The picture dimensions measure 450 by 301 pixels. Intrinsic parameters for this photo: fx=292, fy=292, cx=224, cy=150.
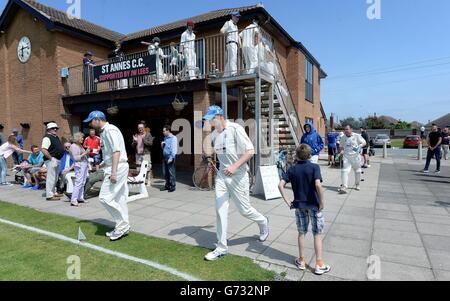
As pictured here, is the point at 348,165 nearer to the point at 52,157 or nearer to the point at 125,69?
the point at 52,157

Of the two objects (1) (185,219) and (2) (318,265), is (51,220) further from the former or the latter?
(2) (318,265)

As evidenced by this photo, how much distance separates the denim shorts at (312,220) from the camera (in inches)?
132

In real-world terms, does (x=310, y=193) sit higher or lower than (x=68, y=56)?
lower

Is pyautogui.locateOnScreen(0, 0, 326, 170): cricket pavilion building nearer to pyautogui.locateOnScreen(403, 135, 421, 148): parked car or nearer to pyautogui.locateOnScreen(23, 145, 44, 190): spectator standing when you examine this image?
pyautogui.locateOnScreen(23, 145, 44, 190): spectator standing

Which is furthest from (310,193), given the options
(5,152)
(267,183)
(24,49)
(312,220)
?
(24,49)

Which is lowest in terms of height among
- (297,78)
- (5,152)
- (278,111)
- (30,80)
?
(5,152)

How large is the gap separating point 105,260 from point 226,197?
1739 mm

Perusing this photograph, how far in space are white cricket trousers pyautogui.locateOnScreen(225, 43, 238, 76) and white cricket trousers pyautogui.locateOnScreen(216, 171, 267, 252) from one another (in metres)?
5.21

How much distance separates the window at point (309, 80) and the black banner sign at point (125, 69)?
11.7m

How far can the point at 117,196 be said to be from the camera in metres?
4.57

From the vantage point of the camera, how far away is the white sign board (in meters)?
7.11

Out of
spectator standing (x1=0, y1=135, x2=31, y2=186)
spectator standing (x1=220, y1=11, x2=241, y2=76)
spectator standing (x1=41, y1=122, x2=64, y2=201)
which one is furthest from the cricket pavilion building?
spectator standing (x1=41, y1=122, x2=64, y2=201)

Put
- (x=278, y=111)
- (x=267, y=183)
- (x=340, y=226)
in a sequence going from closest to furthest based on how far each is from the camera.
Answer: (x=340, y=226) < (x=267, y=183) < (x=278, y=111)

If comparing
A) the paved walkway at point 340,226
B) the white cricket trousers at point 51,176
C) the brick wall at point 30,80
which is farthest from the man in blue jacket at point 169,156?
the brick wall at point 30,80
